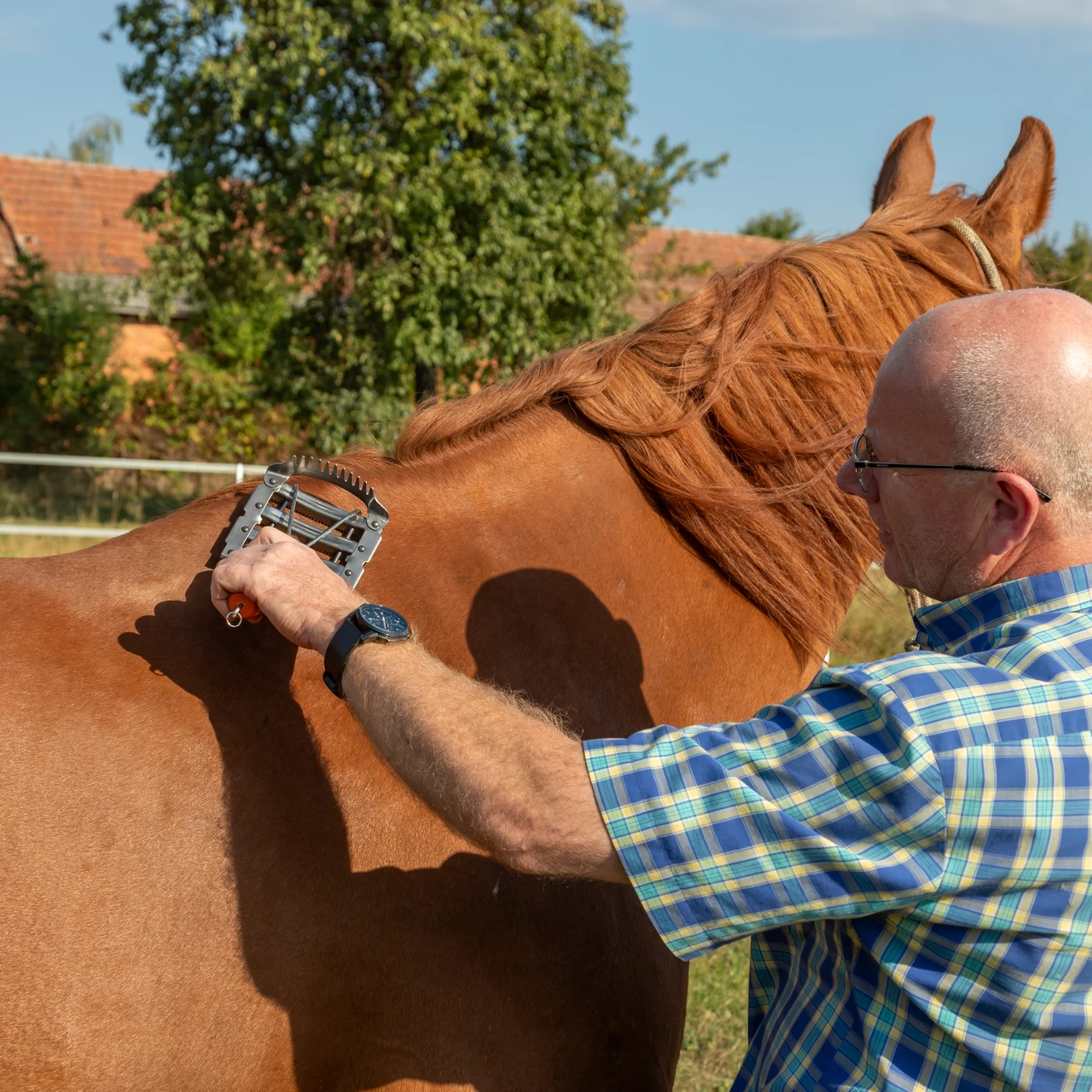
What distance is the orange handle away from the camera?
1.60 m

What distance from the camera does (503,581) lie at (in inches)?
73.7

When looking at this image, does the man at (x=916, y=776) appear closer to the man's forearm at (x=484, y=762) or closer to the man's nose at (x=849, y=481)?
the man's forearm at (x=484, y=762)

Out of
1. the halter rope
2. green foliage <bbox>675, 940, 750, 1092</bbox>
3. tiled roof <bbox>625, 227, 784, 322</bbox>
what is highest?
the halter rope

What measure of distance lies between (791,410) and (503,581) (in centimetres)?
75

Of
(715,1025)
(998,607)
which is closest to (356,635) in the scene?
(998,607)

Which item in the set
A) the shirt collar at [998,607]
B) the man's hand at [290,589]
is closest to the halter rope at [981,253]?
the shirt collar at [998,607]

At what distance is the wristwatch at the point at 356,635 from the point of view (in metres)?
1.44

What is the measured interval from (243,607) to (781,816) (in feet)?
2.84

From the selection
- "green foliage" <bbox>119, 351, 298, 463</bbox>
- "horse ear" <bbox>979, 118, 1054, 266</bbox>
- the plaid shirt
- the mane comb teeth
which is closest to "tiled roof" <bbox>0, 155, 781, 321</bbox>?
"green foliage" <bbox>119, 351, 298, 463</bbox>

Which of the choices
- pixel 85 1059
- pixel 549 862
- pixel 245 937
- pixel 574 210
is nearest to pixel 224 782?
pixel 245 937

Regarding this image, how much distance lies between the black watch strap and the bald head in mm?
810

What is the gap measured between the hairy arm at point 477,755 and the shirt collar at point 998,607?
533 millimetres

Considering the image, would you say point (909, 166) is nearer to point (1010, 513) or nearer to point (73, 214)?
point (1010, 513)

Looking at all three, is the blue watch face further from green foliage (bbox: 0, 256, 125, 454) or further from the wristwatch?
green foliage (bbox: 0, 256, 125, 454)
